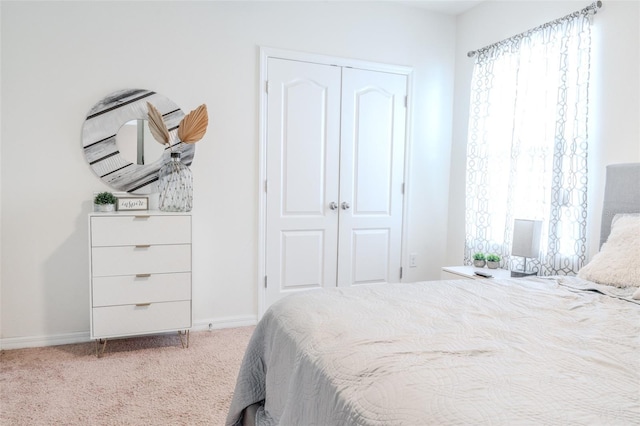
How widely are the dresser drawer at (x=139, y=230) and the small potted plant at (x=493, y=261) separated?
7.30 feet

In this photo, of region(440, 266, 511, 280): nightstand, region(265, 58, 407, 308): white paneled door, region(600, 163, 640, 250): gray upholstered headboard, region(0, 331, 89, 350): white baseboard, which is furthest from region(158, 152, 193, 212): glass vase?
region(600, 163, 640, 250): gray upholstered headboard

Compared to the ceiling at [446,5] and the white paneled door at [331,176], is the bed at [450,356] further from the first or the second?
the ceiling at [446,5]

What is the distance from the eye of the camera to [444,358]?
40.6 inches

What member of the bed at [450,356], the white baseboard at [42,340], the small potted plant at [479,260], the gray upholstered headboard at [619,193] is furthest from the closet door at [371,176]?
the white baseboard at [42,340]

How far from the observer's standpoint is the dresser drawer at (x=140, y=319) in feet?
8.67

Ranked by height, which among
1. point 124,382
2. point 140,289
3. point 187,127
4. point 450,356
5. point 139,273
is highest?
point 187,127

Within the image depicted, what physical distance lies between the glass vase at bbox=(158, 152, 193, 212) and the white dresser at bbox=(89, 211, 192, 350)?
183mm

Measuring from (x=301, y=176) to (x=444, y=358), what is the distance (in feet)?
8.38

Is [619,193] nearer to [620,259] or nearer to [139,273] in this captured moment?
[620,259]

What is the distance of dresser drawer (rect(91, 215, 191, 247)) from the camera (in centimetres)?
261

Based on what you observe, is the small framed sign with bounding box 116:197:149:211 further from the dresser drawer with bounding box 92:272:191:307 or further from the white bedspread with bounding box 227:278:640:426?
the white bedspread with bounding box 227:278:640:426

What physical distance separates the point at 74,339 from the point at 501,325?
9.35 feet

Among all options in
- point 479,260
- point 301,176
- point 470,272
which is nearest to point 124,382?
point 301,176

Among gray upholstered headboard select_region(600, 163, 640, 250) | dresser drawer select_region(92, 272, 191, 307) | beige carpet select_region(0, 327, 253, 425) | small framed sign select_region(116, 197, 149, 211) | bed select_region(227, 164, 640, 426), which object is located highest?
gray upholstered headboard select_region(600, 163, 640, 250)
